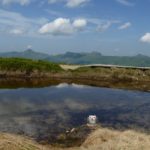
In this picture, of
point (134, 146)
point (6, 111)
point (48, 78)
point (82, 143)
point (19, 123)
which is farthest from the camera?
point (48, 78)

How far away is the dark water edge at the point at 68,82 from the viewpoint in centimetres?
6929

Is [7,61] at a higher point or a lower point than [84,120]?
A: higher

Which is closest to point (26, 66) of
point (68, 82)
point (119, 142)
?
point (68, 82)

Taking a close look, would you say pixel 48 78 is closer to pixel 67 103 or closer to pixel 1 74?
pixel 1 74

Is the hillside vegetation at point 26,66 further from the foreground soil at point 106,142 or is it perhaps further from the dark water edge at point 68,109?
the foreground soil at point 106,142

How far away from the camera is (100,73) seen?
84.7 m

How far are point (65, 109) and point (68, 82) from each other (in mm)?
30067

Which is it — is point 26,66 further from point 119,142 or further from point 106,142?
point 119,142

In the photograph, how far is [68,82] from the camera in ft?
251

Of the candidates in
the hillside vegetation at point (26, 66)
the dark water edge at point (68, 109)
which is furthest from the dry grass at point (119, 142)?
the hillside vegetation at point (26, 66)

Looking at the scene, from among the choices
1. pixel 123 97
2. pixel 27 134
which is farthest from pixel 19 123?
pixel 123 97

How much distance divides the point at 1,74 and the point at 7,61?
4.60 m

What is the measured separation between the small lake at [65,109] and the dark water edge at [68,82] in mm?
3881

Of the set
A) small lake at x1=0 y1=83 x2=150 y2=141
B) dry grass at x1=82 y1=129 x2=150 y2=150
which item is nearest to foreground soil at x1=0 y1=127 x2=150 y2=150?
dry grass at x1=82 y1=129 x2=150 y2=150
